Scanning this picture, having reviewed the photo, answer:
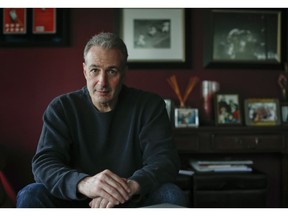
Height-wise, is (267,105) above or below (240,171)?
above

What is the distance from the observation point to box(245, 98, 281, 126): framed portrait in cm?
288

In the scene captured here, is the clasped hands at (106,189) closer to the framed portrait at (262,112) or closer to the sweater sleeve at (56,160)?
the sweater sleeve at (56,160)

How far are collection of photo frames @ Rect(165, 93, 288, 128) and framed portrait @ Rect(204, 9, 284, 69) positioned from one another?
12.4 inches

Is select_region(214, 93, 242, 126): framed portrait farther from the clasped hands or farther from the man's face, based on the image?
the clasped hands

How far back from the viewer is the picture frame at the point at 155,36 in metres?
2.98

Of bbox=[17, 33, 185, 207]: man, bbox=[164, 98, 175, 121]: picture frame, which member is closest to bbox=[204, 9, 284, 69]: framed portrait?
bbox=[164, 98, 175, 121]: picture frame

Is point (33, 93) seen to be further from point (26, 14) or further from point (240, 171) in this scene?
point (240, 171)

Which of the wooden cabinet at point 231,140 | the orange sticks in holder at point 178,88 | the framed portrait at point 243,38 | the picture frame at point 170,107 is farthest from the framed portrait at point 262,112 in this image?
the picture frame at point 170,107

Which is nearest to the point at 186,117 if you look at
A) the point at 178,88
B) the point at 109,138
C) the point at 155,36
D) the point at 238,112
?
the point at 178,88

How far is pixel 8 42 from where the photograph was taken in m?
2.92

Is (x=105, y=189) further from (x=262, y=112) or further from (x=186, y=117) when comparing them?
(x=262, y=112)

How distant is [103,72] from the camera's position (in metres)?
1.52

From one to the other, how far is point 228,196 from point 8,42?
1.99m
